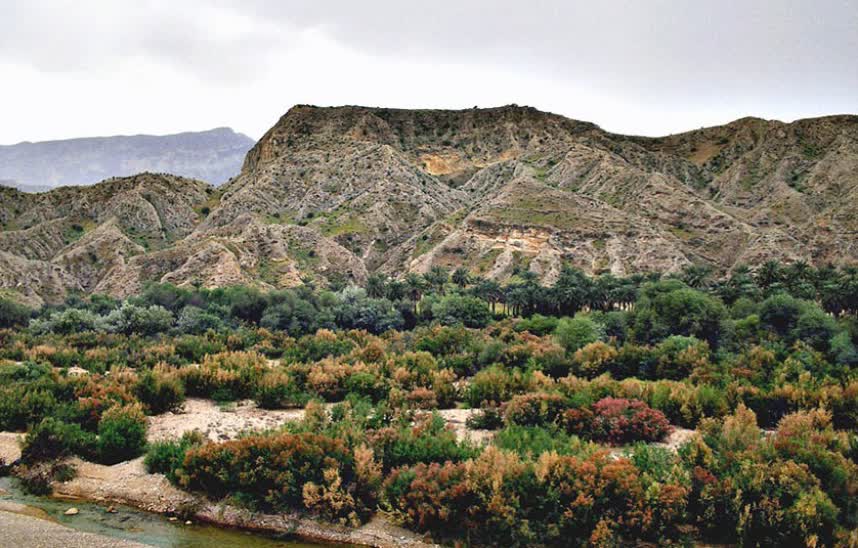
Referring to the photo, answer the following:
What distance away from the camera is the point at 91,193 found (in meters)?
102

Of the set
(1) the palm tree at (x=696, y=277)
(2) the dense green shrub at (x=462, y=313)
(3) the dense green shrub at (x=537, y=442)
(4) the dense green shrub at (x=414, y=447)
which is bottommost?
(2) the dense green shrub at (x=462, y=313)

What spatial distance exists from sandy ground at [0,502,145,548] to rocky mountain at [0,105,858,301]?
5809 centimetres

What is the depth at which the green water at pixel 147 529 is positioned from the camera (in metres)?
13.1

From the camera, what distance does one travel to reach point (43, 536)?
12.4 m

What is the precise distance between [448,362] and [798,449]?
19.1 m

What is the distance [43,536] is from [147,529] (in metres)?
2.00

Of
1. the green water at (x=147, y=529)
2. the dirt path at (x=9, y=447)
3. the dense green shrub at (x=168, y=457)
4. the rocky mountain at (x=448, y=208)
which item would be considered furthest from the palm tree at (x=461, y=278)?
the green water at (x=147, y=529)

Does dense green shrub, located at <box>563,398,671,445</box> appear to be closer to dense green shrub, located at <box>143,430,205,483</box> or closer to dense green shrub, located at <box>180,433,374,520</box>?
dense green shrub, located at <box>180,433,374,520</box>

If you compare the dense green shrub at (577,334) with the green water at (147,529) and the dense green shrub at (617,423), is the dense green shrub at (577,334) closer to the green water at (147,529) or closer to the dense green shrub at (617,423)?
the dense green shrub at (617,423)

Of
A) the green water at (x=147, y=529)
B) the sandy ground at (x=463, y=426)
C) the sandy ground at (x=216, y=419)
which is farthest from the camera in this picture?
the sandy ground at (x=216, y=419)

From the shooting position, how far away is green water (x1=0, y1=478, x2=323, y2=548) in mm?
13117

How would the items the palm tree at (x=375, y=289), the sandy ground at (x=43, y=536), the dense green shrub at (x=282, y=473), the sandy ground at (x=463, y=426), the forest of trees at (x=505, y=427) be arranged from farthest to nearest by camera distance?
the palm tree at (x=375, y=289) → the sandy ground at (x=463, y=426) → the dense green shrub at (x=282, y=473) → the forest of trees at (x=505, y=427) → the sandy ground at (x=43, y=536)

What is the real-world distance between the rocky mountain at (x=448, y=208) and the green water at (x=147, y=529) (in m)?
56.8

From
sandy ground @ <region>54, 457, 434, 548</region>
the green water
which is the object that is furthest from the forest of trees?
the green water
